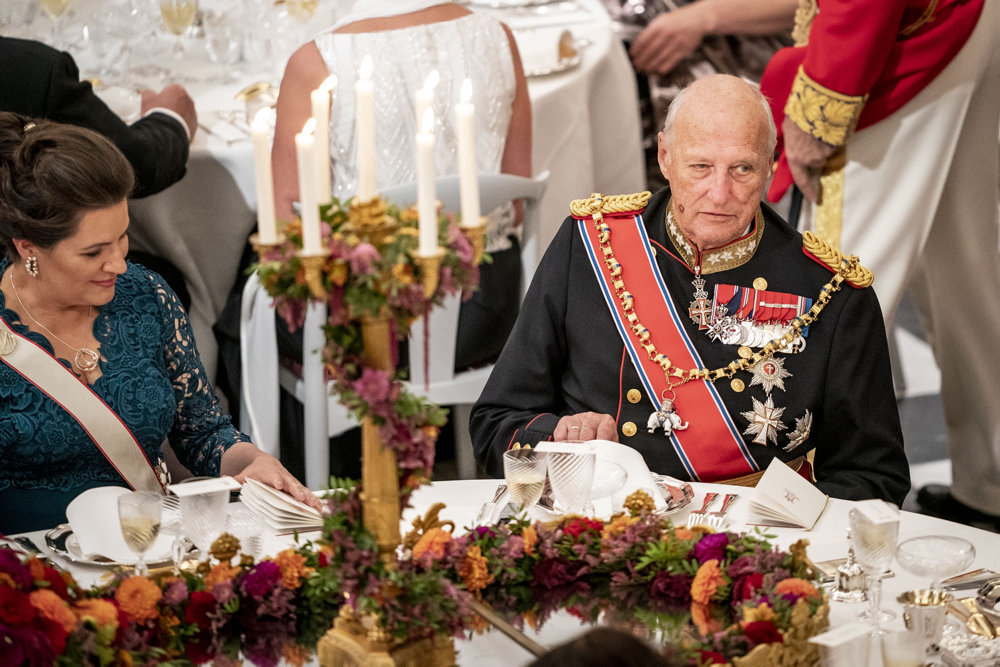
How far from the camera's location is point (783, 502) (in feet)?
5.68

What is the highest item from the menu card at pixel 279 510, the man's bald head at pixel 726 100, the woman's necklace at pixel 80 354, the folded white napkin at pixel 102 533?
the man's bald head at pixel 726 100

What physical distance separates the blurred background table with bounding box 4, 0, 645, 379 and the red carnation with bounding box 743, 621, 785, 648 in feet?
7.36

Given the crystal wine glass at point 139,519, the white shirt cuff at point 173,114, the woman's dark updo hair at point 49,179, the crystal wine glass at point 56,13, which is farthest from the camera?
the crystal wine glass at point 56,13

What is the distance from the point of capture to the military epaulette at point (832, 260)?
2.12 m

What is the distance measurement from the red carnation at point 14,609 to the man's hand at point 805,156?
2.42 metres

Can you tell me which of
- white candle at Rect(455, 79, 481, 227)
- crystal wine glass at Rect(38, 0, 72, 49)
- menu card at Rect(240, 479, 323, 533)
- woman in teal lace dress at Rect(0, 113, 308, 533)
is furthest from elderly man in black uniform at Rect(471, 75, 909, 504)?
crystal wine glass at Rect(38, 0, 72, 49)

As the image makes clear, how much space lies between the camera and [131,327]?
2.21 m

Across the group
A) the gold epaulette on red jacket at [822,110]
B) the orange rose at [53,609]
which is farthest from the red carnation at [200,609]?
the gold epaulette on red jacket at [822,110]

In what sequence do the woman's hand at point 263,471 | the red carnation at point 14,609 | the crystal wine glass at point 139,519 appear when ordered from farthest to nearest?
1. the woman's hand at point 263,471
2. the crystal wine glass at point 139,519
3. the red carnation at point 14,609

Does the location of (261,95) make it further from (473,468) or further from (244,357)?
(473,468)

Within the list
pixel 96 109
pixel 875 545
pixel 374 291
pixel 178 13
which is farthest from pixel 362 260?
pixel 178 13

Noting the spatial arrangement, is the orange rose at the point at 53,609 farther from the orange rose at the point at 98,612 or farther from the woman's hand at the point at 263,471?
the woman's hand at the point at 263,471

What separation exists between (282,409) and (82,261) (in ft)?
4.81

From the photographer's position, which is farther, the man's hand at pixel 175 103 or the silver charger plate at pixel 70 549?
the man's hand at pixel 175 103
